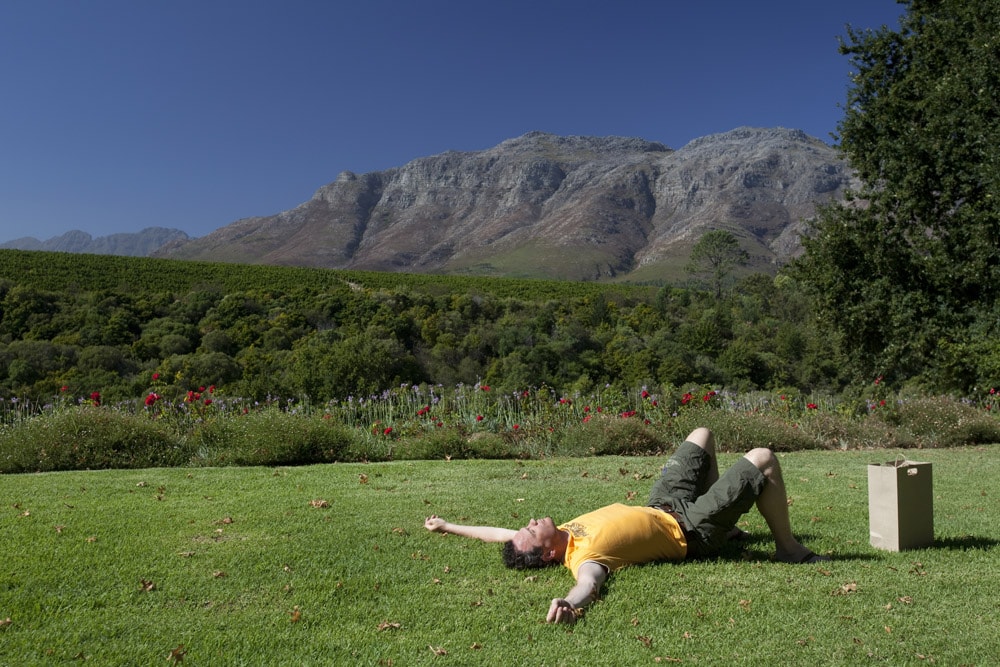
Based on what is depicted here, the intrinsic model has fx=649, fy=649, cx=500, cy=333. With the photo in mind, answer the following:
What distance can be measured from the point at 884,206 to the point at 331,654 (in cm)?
1407

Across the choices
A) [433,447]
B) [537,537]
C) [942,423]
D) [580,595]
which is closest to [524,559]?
[537,537]

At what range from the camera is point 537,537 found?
12.5 feet

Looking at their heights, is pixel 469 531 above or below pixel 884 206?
below

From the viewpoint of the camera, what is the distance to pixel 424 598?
3.43 m

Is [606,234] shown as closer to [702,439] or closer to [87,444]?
[87,444]

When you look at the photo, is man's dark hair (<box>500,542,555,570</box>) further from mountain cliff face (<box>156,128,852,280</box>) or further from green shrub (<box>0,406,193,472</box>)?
mountain cliff face (<box>156,128,852,280</box>)

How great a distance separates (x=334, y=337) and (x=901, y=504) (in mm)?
17723

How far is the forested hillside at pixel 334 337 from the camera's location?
52.9 feet

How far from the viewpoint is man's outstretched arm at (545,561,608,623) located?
3.10 metres

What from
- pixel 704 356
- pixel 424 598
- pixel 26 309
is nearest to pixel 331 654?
Answer: pixel 424 598

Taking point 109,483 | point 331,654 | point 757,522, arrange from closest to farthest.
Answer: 1. point 331,654
2. point 757,522
3. point 109,483

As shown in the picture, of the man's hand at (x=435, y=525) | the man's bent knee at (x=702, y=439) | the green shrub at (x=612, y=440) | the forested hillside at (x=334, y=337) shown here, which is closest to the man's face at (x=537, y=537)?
the man's hand at (x=435, y=525)

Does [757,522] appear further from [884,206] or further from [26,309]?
[26,309]

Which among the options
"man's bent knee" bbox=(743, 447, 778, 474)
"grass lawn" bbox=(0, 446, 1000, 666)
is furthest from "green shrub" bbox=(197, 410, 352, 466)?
"man's bent knee" bbox=(743, 447, 778, 474)
